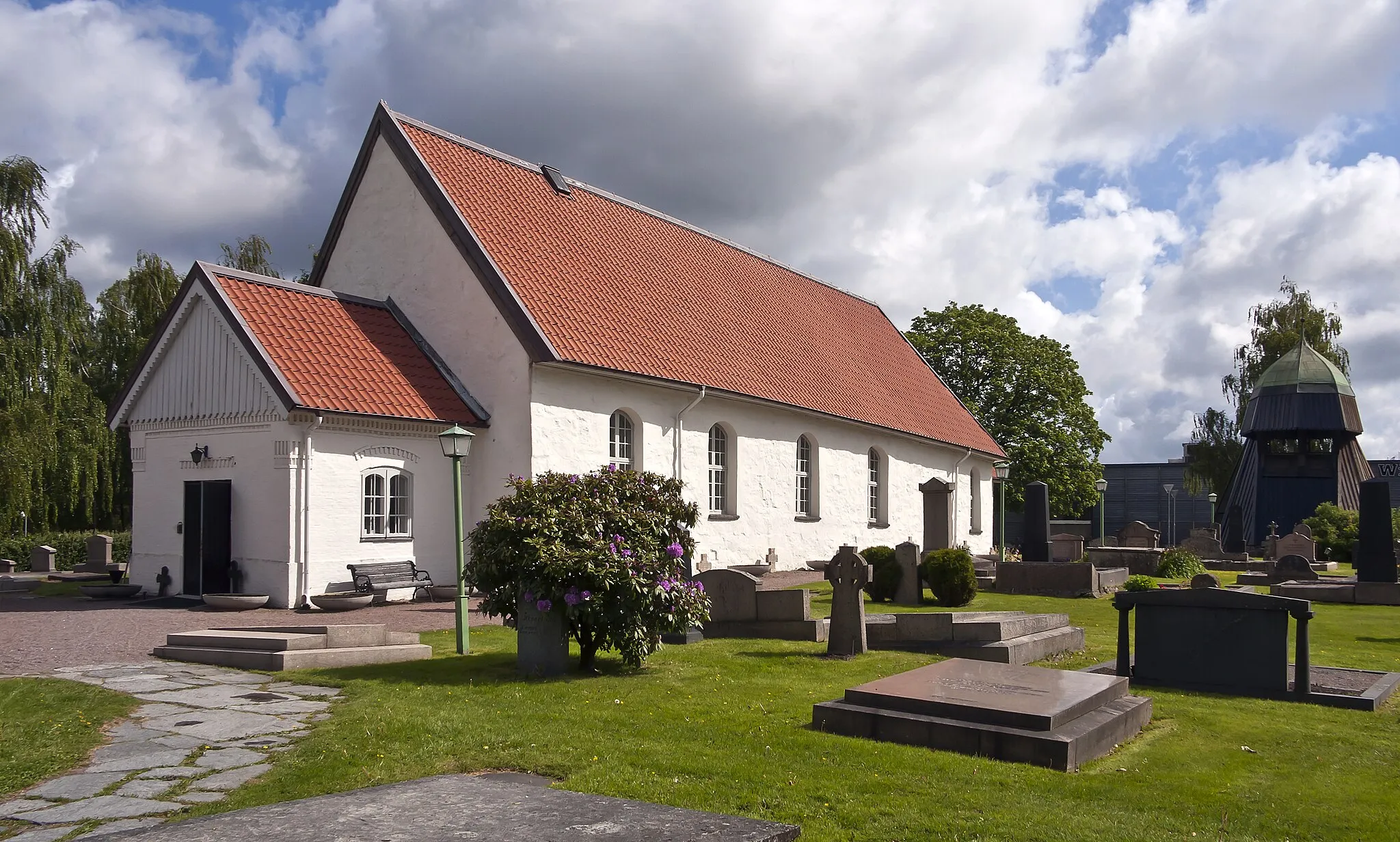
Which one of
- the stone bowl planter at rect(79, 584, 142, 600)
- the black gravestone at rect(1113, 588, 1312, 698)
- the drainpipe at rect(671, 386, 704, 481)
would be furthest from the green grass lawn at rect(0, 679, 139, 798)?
the drainpipe at rect(671, 386, 704, 481)

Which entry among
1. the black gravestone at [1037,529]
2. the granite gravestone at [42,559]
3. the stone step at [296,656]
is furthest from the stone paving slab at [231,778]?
the granite gravestone at [42,559]

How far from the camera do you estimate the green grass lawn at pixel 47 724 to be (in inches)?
261

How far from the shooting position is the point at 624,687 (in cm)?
973

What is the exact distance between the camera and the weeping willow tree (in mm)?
26016

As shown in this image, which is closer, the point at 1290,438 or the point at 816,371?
the point at 816,371

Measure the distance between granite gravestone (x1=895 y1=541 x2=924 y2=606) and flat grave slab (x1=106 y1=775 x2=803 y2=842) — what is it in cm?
1476

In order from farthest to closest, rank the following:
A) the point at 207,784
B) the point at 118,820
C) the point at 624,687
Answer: the point at 624,687 → the point at 207,784 → the point at 118,820

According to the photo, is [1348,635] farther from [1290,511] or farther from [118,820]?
[1290,511]

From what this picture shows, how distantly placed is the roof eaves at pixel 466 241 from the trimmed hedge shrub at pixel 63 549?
1578 centimetres

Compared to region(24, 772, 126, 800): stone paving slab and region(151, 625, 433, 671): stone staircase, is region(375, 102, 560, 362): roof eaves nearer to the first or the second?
region(151, 625, 433, 671): stone staircase

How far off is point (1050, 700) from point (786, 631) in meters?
5.85

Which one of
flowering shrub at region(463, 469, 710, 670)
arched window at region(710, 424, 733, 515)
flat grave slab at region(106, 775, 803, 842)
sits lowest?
flat grave slab at region(106, 775, 803, 842)

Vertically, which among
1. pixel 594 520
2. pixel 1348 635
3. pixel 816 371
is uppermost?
pixel 816 371

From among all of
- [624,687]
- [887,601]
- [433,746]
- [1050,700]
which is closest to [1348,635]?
[887,601]
